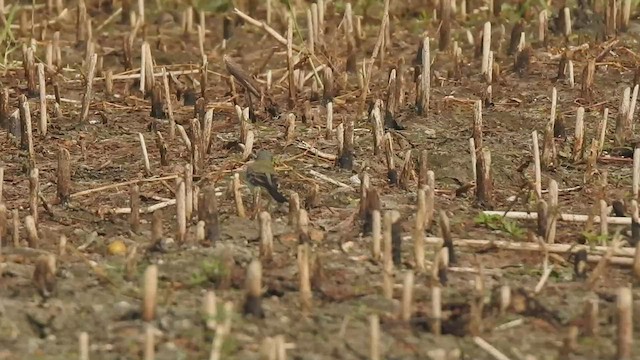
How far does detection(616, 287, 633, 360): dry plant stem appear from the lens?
10.3 ft

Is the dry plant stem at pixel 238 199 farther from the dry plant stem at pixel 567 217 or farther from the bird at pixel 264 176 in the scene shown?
the dry plant stem at pixel 567 217

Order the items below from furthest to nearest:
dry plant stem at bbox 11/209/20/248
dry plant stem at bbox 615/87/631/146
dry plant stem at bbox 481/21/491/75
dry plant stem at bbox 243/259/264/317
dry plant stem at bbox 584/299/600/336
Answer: dry plant stem at bbox 481/21/491/75, dry plant stem at bbox 615/87/631/146, dry plant stem at bbox 11/209/20/248, dry plant stem at bbox 243/259/264/317, dry plant stem at bbox 584/299/600/336

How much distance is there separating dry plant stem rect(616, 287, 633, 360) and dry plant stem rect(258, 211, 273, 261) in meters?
1.13

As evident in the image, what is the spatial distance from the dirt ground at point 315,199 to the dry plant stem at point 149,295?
0.03 meters

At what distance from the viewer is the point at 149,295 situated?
3371 mm

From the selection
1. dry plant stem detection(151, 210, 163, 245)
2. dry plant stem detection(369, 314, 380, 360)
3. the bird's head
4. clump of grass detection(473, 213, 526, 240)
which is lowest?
clump of grass detection(473, 213, 526, 240)

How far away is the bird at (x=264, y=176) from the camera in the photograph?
4.36 metres

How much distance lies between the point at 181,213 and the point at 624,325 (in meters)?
1.51

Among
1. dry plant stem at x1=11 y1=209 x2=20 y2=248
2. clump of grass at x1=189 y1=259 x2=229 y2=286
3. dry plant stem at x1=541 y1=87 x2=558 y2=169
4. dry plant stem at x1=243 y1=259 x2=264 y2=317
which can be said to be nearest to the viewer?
dry plant stem at x1=243 y1=259 x2=264 y2=317

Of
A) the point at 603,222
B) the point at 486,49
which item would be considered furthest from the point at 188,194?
the point at 486,49

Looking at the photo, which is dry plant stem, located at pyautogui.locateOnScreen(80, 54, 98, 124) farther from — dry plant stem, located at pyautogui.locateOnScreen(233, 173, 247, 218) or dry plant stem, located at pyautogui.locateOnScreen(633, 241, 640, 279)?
dry plant stem, located at pyautogui.locateOnScreen(633, 241, 640, 279)

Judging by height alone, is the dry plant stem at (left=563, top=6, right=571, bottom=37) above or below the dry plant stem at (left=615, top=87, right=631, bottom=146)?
above

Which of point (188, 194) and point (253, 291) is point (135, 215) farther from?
point (253, 291)

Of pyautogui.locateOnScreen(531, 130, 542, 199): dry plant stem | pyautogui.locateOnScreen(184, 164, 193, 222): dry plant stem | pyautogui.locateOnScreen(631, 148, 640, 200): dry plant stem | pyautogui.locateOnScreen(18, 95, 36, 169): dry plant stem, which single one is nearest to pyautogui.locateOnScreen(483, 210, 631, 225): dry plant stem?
pyautogui.locateOnScreen(531, 130, 542, 199): dry plant stem
